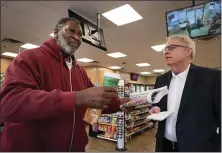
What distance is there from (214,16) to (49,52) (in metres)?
2.84

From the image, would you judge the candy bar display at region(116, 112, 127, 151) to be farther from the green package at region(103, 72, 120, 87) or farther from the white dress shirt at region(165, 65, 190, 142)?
the green package at region(103, 72, 120, 87)

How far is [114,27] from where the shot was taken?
495 centimetres

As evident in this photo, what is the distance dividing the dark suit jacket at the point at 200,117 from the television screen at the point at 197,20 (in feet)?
6.01

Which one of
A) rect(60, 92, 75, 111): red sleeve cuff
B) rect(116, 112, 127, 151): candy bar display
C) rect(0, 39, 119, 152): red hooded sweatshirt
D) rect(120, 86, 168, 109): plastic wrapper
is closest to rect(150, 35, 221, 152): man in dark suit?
rect(120, 86, 168, 109): plastic wrapper

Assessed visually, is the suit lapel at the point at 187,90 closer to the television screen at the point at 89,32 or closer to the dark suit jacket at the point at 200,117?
the dark suit jacket at the point at 200,117

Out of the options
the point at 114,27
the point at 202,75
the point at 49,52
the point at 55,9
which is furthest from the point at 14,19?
the point at 202,75

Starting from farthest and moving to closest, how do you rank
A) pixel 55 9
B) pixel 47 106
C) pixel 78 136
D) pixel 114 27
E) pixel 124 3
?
pixel 114 27
pixel 55 9
pixel 124 3
pixel 78 136
pixel 47 106

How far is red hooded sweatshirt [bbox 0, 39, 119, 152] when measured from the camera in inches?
35.3

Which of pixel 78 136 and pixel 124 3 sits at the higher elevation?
pixel 124 3

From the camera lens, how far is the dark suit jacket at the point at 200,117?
1.47 m

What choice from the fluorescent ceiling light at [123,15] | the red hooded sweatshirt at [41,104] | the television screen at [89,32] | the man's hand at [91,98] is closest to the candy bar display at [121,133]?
the television screen at [89,32]

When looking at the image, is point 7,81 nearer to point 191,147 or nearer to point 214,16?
point 191,147

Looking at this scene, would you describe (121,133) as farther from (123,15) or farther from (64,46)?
(64,46)

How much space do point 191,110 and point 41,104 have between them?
1.23 m
